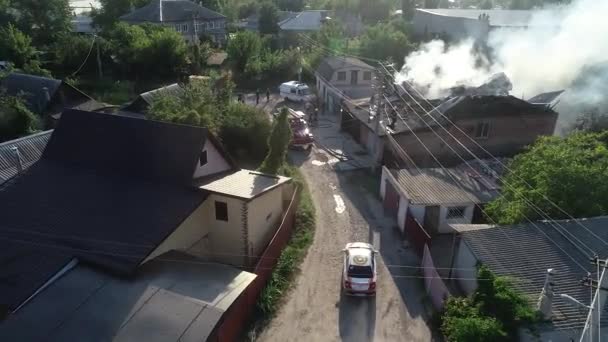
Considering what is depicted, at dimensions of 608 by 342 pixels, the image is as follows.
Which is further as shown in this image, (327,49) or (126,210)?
(327,49)

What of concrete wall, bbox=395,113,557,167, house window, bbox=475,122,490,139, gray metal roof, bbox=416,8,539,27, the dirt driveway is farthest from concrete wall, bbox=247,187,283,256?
gray metal roof, bbox=416,8,539,27

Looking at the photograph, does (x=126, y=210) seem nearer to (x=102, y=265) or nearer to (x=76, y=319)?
(x=102, y=265)

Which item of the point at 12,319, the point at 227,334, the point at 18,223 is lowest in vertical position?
the point at 227,334

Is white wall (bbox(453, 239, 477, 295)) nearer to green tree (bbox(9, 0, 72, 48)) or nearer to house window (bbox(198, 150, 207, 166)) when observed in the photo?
house window (bbox(198, 150, 207, 166))

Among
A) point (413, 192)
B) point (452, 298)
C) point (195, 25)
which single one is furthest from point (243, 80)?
point (452, 298)

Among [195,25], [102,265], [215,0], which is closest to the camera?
[102,265]

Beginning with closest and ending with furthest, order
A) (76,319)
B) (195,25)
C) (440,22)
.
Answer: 1. (76,319)
2. (195,25)
3. (440,22)

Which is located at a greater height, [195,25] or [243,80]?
[195,25]

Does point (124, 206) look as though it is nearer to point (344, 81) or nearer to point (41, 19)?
point (344, 81)
